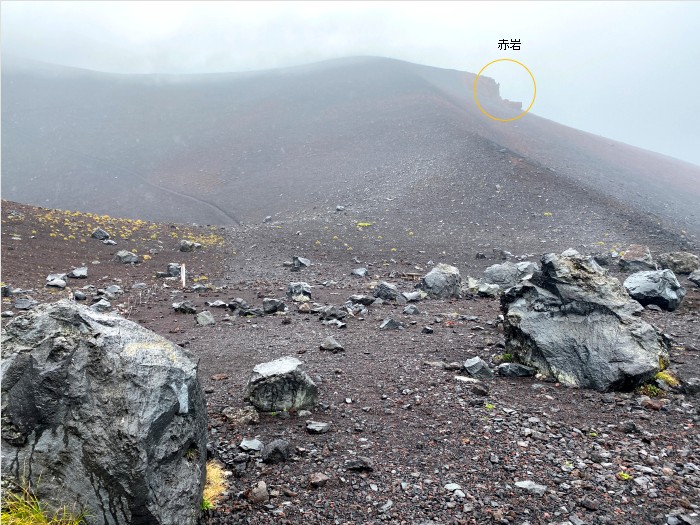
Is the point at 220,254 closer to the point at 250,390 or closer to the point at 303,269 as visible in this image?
→ the point at 303,269

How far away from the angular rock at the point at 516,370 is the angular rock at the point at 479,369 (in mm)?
237

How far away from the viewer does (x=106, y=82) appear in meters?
76.6

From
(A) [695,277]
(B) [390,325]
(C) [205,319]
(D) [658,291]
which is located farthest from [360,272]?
(A) [695,277]

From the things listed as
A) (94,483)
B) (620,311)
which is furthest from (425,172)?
(94,483)

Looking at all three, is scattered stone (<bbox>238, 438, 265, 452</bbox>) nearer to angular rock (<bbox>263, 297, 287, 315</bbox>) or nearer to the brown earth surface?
the brown earth surface

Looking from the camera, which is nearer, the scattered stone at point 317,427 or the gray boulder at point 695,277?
the scattered stone at point 317,427

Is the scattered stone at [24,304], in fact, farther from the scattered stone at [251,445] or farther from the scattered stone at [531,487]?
the scattered stone at [531,487]

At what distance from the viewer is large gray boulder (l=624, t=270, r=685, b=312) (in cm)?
1351

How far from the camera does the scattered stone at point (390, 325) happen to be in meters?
11.6

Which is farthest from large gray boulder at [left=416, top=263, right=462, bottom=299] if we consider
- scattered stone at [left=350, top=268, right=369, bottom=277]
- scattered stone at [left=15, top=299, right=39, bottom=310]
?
scattered stone at [left=15, top=299, right=39, bottom=310]

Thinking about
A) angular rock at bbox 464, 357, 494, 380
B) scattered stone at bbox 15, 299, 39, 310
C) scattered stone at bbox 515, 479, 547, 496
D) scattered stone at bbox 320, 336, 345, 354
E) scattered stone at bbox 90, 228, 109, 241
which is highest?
scattered stone at bbox 515, 479, 547, 496

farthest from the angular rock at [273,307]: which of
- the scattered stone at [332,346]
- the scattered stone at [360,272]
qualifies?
the scattered stone at [360,272]

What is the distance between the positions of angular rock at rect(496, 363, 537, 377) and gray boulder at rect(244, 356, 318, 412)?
345 centimetres

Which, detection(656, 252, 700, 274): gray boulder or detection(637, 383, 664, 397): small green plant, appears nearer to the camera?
detection(637, 383, 664, 397): small green plant
